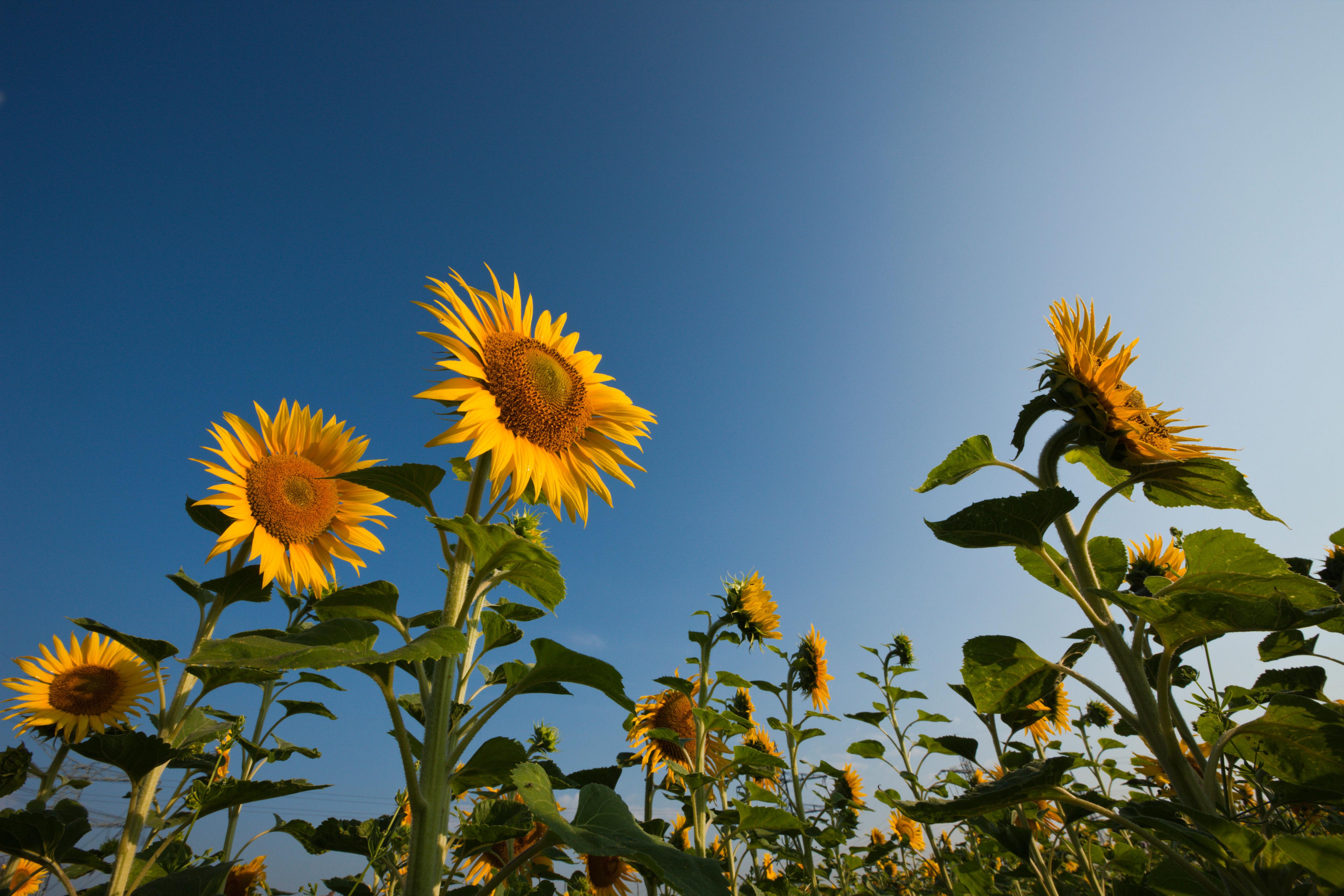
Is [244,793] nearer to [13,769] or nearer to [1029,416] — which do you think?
[13,769]

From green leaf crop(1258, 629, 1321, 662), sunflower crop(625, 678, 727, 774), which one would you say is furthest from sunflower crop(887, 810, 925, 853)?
green leaf crop(1258, 629, 1321, 662)

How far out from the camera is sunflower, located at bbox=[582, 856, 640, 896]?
400cm

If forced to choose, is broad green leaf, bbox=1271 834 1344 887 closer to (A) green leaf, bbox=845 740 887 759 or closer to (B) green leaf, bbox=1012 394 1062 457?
(B) green leaf, bbox=1012 394 1062 457

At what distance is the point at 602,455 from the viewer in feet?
7.72

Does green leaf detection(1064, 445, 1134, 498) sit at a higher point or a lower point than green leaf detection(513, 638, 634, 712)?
higher

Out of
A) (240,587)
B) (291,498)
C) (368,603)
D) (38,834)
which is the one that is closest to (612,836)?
(368,603)

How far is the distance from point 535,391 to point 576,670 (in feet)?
3.21

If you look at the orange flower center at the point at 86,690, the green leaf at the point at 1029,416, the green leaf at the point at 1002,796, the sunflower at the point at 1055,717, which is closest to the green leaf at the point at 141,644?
the orange flower center at the point at 86,690

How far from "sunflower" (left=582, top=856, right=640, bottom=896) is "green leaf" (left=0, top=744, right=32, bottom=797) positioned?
287cm

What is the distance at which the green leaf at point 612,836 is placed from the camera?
1260 mm

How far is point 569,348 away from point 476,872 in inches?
143

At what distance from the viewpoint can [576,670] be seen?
1.74 meters

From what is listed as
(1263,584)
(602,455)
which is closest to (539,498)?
(602,455)

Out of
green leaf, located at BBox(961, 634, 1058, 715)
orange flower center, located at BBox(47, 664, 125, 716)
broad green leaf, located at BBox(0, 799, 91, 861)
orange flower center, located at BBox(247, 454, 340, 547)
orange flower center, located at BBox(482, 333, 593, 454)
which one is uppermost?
orange flower center, located at BBox(247, 454, 340, 547)
